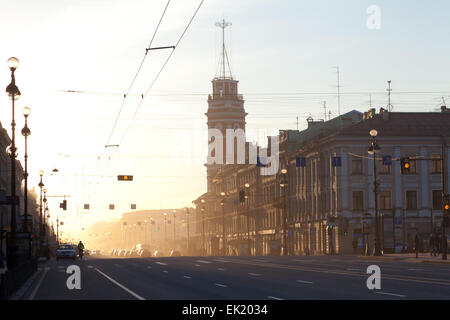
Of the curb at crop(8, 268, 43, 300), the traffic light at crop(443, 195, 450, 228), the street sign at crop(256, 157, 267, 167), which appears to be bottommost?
the curb at crop(8, 268, 43, 300)

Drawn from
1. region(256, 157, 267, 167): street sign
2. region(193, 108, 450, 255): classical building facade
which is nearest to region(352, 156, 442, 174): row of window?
region(193, 108, 450, 255): classical building facade

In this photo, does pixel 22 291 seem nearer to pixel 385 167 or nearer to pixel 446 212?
pixel 446 212

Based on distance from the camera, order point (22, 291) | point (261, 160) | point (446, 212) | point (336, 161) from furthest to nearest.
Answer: point (261, 160) < point (336, 161) < point (446, 212) < point (22, 291)

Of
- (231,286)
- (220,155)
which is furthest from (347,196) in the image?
(220,155)

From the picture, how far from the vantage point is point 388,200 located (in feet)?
315

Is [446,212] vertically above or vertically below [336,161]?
below

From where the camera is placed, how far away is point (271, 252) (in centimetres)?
11419

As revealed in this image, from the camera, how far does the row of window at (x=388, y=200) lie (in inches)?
3772

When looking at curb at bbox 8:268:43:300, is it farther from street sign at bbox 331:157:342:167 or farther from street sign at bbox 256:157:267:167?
street sign at bbox 256:157:267:167

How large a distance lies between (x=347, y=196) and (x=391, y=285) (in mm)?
67316

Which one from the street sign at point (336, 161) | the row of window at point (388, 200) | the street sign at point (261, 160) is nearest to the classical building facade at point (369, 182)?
the street sign at point (336, 161)

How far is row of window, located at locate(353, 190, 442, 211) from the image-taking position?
3772 inches

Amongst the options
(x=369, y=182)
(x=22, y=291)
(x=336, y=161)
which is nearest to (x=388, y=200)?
(x=369, y=182)
